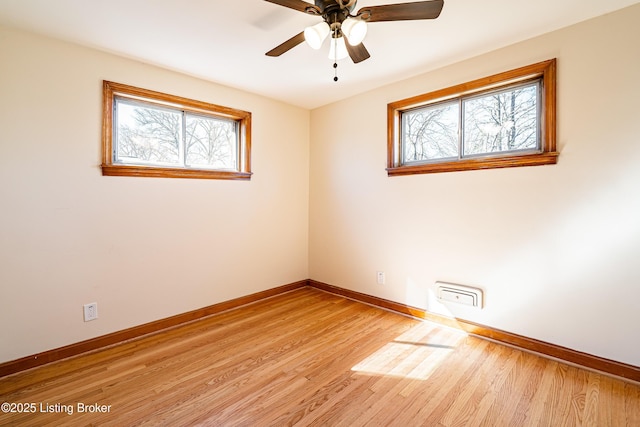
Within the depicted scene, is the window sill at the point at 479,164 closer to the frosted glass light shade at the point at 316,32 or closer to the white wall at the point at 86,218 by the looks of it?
the frosted glass light shade at the point at 316,32

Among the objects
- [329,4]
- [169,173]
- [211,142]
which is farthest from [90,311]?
[329,4]

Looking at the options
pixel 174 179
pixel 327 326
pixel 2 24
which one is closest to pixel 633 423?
pixel 327 326

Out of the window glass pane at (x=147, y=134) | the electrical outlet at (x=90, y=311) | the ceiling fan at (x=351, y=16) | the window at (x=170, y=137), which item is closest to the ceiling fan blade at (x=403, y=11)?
the ceiling fan at (x=351, y=16)

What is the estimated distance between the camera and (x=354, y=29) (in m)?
1.57

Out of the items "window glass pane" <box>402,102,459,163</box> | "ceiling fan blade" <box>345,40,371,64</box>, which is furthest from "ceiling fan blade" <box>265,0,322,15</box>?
"window glass pane" <box>402,102,459,163</box>

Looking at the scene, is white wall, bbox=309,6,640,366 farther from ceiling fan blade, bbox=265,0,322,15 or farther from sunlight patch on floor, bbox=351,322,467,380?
ceiling fan blade, bbox=265,0,322,15

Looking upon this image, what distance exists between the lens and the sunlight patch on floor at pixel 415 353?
2037 mm

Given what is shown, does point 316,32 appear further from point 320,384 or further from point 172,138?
point 320,384

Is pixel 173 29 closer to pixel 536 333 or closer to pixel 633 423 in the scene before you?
pixel 536 333

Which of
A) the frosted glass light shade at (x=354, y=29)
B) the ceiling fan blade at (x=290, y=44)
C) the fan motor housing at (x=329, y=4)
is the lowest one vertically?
the frosted glass light shade at (x=354, y=29)

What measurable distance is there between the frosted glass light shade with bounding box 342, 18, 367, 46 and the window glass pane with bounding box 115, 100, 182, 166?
1.97 meters

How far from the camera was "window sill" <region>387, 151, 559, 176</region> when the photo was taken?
2.14 meters

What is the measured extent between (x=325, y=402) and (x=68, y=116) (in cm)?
273

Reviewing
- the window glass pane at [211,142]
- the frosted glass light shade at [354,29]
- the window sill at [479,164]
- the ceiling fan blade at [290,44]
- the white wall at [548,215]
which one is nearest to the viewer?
the frosted glass light shade at [354,29]
